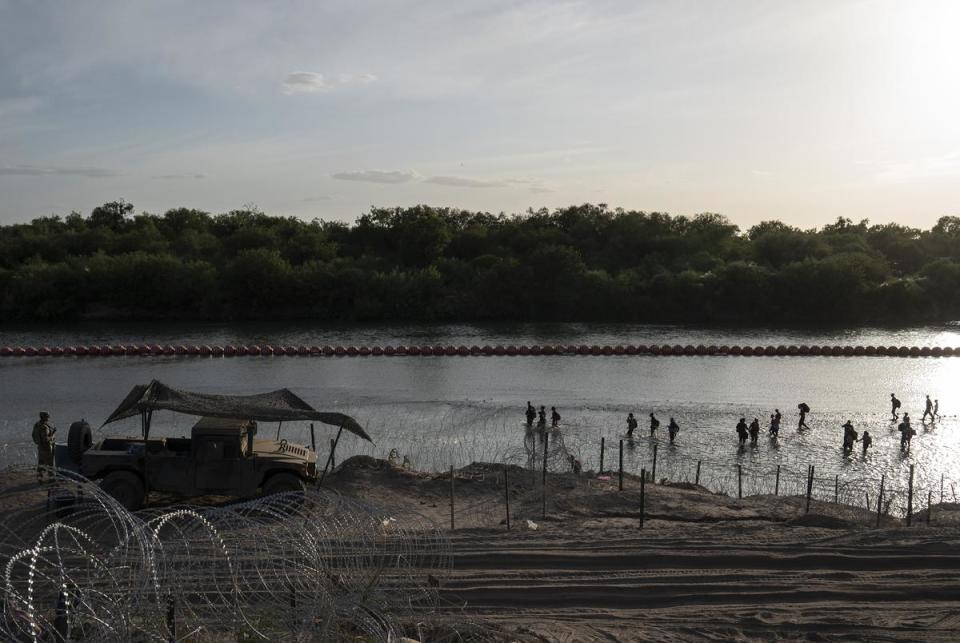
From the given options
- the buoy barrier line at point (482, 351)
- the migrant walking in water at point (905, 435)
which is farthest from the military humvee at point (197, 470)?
the buoy barrier line at point (482, 351)

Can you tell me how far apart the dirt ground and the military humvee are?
284 cm

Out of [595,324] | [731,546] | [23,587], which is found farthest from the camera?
[595,324]

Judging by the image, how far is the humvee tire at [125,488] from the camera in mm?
17797

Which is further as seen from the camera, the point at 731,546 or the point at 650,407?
the point at 650,407

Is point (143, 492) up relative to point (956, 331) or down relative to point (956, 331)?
down

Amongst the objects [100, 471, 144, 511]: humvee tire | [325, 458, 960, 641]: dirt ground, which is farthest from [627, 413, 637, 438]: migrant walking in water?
[100, 471, 144, 511]: humvee tire

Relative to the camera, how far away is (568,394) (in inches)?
1486

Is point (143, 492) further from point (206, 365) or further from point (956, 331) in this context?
point (956, 331)

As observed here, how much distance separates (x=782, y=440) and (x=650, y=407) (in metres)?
5.96

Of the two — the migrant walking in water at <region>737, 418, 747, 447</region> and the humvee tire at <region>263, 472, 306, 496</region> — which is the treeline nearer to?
the migrant walking in water at <region>737, 418, 747, 447</region>

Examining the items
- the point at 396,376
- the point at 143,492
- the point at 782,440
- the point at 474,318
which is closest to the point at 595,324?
the point at 474,318

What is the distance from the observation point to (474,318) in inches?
2808

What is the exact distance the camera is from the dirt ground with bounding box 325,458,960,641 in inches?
505

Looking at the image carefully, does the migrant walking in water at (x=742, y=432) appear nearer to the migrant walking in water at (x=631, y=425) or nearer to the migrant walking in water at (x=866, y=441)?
the migrant walking in water at (x=631, y=425)
